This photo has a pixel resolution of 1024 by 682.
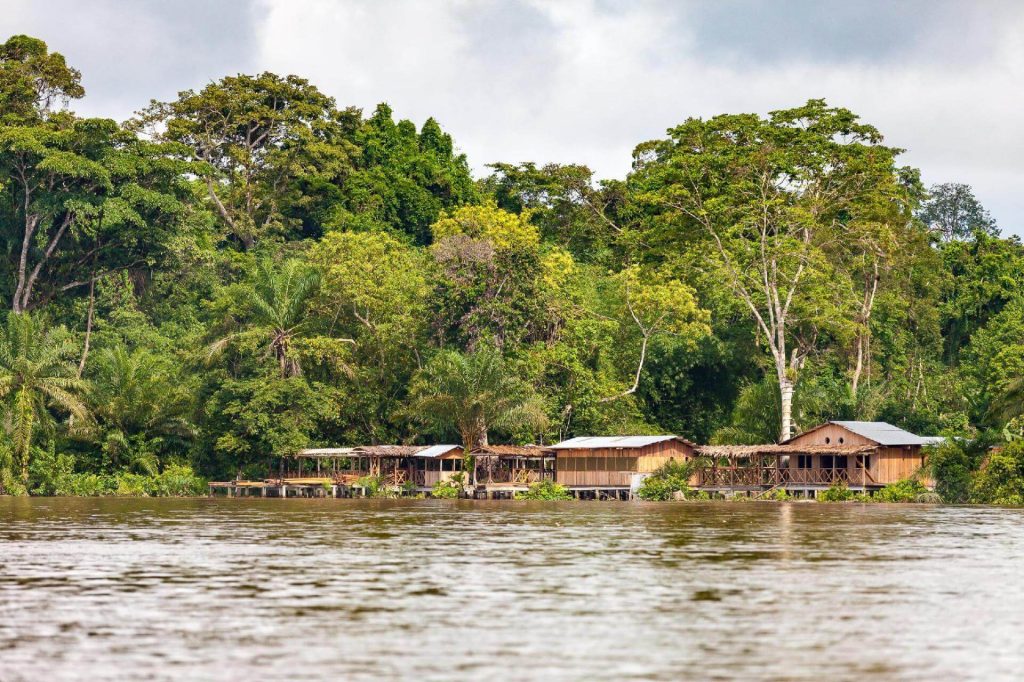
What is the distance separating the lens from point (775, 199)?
64.2m

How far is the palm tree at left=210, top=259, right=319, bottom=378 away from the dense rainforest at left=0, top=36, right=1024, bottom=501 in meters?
0.15

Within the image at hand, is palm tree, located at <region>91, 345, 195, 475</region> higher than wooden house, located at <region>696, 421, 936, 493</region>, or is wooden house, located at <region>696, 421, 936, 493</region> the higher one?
palm tree, located at <region>91, 345, 195, 475</region>

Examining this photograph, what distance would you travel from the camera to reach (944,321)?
80.9m

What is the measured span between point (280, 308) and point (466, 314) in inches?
340

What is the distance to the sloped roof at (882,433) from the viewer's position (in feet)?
195

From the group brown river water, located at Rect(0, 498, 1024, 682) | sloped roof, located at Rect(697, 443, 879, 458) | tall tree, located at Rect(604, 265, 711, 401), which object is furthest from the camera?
tall tree, located at Rect(604, 265, 711, 401)

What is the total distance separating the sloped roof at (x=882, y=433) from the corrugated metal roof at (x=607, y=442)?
5.87 m

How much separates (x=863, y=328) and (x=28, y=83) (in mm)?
43767

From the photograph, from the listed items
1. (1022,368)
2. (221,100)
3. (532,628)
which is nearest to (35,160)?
(221,100)

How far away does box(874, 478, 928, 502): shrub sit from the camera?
56.8 meters

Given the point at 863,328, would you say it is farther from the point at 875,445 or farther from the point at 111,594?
the point at 111,594

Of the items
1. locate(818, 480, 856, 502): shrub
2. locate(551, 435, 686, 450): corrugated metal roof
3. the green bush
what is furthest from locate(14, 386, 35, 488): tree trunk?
locate(818, 480, 856, 502): shrub

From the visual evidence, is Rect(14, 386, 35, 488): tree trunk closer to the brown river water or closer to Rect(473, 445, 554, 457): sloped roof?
Rect(473, 445, 554, 457): sloped roof

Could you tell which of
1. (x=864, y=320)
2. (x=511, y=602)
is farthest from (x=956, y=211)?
(x=511, y=602)
